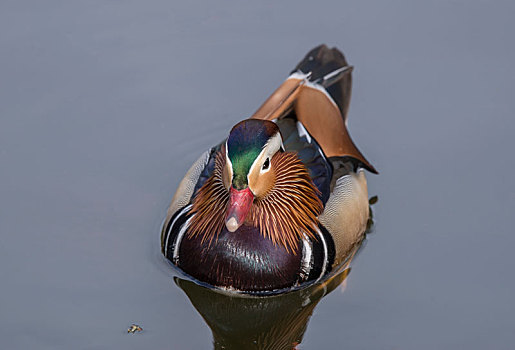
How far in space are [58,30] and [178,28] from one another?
974 mm

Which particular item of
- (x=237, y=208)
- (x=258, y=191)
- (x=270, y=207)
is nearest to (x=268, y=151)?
(x=258, y=191)

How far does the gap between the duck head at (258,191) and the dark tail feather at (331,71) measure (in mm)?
1204

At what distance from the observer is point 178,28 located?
7395mm

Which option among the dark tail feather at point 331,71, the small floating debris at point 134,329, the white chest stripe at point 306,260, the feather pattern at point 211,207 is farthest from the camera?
the dark tail feather at point 331,71

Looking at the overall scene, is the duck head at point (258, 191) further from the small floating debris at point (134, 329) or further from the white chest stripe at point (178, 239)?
the small floating debris at point (134, 329)

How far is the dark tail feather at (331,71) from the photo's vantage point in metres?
6.53

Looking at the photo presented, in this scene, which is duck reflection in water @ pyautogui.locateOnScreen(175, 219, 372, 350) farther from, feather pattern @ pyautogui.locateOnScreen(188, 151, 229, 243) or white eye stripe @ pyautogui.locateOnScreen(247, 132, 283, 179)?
white eye stripe @ pyautogui.locateOnScreen(247, 132, 283, 179)

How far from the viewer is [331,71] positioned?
661 centimetres

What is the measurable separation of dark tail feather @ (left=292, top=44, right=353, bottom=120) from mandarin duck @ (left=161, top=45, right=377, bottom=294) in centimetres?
53

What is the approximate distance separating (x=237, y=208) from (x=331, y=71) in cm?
206

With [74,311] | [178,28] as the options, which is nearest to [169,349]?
[74,311]

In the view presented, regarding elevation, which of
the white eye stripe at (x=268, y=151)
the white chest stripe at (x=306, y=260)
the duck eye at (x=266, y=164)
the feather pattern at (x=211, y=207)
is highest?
the white eye stripe at (x=268, y=151)

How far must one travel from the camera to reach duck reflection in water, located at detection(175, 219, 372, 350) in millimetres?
5148

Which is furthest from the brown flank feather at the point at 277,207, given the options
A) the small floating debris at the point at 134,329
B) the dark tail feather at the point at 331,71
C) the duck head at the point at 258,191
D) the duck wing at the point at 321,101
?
the dark tail feather at the point at 331,71
